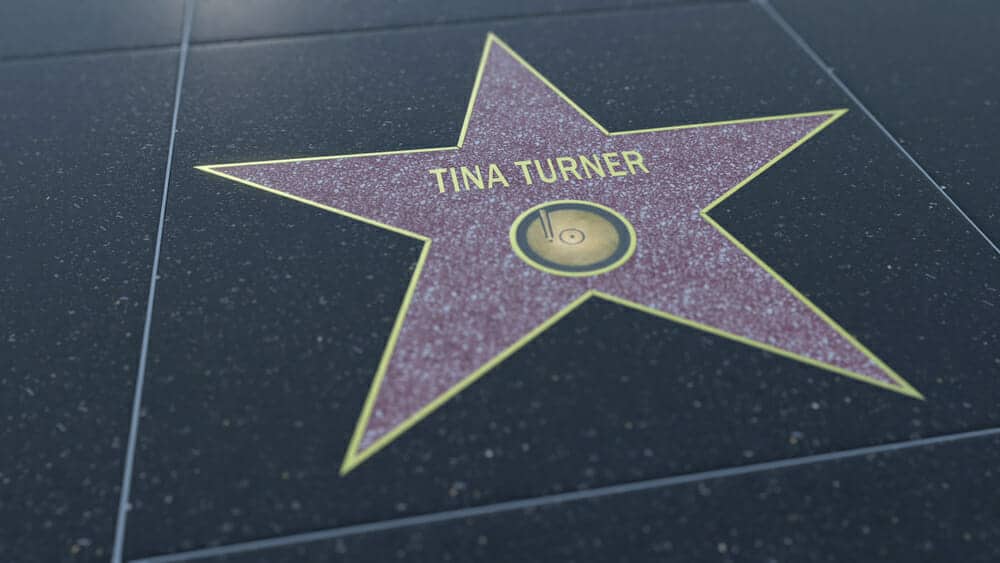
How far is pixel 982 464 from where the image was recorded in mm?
1476

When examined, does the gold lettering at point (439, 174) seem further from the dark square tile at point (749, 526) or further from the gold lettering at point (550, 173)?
the dark square tile at point (749, 526)

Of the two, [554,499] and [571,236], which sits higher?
[571,236]

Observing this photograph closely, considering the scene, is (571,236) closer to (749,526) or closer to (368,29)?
(749,526)

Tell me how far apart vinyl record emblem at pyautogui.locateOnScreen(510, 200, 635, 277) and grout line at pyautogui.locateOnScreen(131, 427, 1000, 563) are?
507 millimetres

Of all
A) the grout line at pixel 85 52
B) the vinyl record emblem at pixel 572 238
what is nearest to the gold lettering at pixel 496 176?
the vinyl record emblem at pixel 572 238

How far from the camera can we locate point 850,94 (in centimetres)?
246

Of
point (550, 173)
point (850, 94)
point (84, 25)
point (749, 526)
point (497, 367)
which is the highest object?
point (84, 25)

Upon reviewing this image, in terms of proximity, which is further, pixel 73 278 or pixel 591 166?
pixel 591 166

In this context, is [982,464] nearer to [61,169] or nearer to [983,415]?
[983,415]

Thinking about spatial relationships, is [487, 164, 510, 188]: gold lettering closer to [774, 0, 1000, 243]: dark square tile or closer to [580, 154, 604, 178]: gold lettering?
[580, 154, 604, 178]: gold lettering

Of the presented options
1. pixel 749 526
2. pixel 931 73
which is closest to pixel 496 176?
pixel 749 526

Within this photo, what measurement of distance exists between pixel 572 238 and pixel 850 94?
1123 mm

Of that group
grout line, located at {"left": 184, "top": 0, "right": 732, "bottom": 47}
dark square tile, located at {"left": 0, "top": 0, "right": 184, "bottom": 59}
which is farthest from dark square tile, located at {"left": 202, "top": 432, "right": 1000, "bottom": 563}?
dark square tile, located at {"left": 0, "top": 0, "right": 184, "bottom": 59}

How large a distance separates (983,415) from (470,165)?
1.23 m
